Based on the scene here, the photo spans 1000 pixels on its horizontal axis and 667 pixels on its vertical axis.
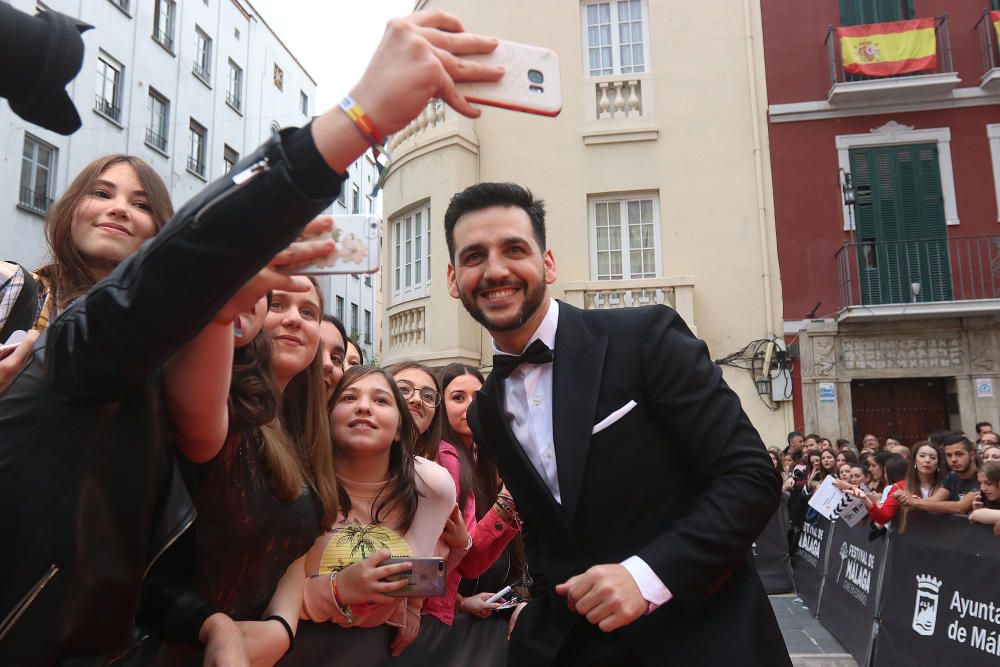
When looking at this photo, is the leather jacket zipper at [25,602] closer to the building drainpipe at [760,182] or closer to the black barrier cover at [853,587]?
the black barrier cover at [853,587]

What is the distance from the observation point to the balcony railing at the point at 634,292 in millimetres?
13648

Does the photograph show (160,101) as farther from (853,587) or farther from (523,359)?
(523,359)

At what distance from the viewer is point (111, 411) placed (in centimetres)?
127

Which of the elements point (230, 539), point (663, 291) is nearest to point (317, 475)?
point (230, 539)

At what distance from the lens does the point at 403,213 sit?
52.5 feet

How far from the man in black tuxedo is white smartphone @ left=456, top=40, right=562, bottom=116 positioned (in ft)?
3.56

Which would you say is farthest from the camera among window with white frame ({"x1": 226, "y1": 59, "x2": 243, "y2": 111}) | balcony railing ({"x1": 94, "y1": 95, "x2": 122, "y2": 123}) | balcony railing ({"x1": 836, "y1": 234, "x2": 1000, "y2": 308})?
window with white frame ({"x1": 226, "y1": 59, "x2": 243, "y2": 111})

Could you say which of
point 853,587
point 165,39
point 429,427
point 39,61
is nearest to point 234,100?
point 165,39

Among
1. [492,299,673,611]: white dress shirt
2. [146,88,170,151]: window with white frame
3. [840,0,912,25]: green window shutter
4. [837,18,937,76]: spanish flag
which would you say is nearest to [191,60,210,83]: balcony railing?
[146,88,170,151]: window with white frame

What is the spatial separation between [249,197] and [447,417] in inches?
149

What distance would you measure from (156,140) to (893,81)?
1842 cm

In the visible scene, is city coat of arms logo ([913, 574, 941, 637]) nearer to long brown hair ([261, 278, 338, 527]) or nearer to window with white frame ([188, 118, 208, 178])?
long brown hair ([261, 278, 338, 527])

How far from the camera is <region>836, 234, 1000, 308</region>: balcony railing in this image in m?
13.6

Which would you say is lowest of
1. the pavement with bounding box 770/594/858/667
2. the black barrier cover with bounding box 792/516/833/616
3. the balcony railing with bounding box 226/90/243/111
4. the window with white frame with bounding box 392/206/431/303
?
the pavement with bounding box 770/594/858/667
